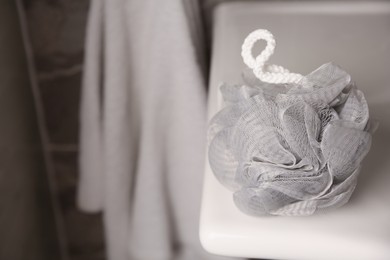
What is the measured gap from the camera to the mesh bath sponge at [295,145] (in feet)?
1.47

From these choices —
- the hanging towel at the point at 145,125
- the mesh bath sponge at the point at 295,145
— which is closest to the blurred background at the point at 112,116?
the hanging towel at the point at 145,125

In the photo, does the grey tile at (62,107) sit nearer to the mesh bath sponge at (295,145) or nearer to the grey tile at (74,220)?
the grey tile at (74,220)

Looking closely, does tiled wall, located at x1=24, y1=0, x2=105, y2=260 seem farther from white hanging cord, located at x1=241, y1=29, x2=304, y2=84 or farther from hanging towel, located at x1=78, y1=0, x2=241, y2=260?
white hanging cord, located at x1=241, y1=29, x2=304, y2=84

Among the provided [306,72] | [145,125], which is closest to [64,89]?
[145,125]

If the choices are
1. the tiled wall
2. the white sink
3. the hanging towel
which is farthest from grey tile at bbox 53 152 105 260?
the white sink

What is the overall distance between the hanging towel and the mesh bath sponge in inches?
8.3

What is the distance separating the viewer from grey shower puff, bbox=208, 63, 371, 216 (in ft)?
1.47

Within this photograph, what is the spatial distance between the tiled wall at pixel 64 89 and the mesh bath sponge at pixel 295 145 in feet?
1.47

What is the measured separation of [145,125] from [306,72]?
256mm

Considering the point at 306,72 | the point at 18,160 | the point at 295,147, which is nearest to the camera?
the point at 295,147

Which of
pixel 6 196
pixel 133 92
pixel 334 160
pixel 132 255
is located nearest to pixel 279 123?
pixel 334 160

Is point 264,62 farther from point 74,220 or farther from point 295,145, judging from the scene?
point 74,220

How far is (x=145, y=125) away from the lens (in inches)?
29.6

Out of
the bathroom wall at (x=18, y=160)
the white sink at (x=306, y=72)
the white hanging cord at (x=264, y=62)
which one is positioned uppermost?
the white hanging cord at (x=264, y=62)
